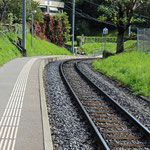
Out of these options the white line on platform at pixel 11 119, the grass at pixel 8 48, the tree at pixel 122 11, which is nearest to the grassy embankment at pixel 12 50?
the grass at pixel 8 48

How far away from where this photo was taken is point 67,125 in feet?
25.9

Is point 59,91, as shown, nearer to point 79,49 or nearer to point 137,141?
point 137,141

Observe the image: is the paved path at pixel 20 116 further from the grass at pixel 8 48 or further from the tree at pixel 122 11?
the tree at pixel 122 11

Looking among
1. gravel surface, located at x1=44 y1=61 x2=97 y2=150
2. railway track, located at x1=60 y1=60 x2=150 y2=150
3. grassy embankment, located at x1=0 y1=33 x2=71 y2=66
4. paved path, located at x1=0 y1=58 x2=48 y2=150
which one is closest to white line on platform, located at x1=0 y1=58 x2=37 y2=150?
paved path, located at x1=0 y1=58 x2=48 y2=150

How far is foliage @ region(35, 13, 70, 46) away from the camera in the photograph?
46406 millimetres

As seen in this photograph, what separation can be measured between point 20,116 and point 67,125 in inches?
47.2

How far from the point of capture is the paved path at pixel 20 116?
5.81 meters

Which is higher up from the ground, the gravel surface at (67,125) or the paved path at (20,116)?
the paved path at (20,116)

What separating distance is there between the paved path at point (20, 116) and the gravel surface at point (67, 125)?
468 mm

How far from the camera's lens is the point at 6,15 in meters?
31.8

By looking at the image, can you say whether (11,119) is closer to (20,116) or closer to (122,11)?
(20,116)

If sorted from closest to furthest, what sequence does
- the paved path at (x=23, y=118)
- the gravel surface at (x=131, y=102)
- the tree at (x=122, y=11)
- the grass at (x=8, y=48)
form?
the paved path at (x=23, y=118), the gravel surface at (x=131, y=102), the grass at (x=8, y=48), the tree at (x=122, y=11)

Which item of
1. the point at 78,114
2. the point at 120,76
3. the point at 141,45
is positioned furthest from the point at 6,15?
the point at 78,114

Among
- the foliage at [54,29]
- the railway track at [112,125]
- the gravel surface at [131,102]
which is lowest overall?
the gravel surface at [131,102]
